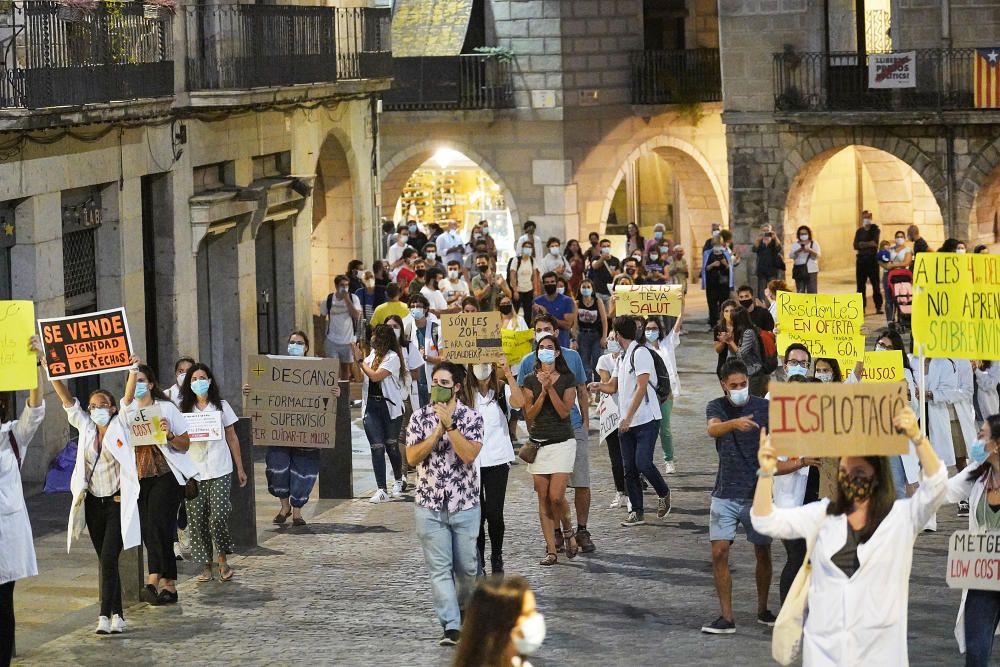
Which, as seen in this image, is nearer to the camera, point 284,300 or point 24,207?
point 24,207

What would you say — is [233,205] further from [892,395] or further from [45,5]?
[892,395]

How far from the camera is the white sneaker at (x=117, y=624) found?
1304 cm

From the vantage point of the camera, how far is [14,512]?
11930 millimetres

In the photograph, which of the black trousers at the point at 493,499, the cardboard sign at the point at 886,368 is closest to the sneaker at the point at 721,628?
the black trousers at the point at 493,499

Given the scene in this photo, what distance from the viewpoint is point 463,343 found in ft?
55.6

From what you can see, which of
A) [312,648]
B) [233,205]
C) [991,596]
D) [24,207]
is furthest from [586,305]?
[991,596]

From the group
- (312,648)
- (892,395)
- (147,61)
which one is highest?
(147,61)

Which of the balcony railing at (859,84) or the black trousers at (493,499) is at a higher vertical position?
the balcony railing at (859,84)

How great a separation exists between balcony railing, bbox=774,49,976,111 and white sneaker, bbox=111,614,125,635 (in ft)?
70.6

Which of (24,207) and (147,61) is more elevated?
(147,61)

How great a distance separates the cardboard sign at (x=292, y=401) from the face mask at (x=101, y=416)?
12.0 feet

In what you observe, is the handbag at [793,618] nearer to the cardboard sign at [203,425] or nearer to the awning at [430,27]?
the cardboard sign at [203,425]

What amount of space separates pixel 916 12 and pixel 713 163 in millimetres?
7063

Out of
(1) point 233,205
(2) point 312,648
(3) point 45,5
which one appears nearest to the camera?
Result: (2) point 312,648
